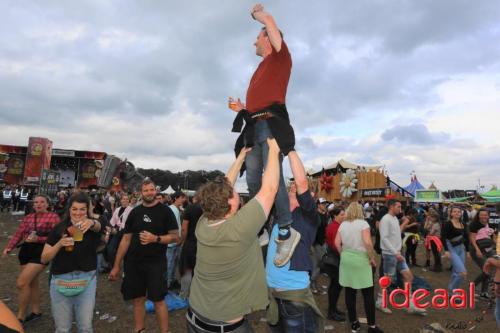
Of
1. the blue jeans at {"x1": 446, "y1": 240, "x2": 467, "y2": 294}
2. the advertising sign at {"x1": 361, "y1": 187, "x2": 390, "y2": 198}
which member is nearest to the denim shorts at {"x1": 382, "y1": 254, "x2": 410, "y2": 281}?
the blue jeans at {"x1": 446, "y1": 240, "x2": 467, "y2": 294}

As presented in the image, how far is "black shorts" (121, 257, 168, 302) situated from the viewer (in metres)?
4.51

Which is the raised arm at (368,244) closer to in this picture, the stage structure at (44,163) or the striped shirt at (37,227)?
the striped shirt at (37,227)

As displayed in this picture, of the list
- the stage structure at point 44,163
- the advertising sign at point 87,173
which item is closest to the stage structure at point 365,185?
the stage structure at point 44,163

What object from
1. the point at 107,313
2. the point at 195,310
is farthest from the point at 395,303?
the point at 195,310

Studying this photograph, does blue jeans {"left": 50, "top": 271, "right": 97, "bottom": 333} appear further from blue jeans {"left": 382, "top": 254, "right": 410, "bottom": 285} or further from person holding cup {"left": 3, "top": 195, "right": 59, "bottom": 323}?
blue jeans {"left": 382, "top": 254, "right": 410, "bottom": 285}

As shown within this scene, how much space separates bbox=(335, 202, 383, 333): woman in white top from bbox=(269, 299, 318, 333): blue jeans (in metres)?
2.62

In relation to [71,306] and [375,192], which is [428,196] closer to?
[375,192]

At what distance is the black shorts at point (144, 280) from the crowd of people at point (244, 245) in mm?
13

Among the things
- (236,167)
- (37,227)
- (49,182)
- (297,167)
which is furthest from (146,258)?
(49,182)

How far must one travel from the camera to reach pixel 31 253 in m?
5.15

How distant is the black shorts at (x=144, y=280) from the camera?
451 centimetres

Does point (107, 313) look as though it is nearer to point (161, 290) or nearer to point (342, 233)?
point (161, 290)

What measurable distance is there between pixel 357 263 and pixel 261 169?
309cm

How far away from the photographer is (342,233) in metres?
5.62
